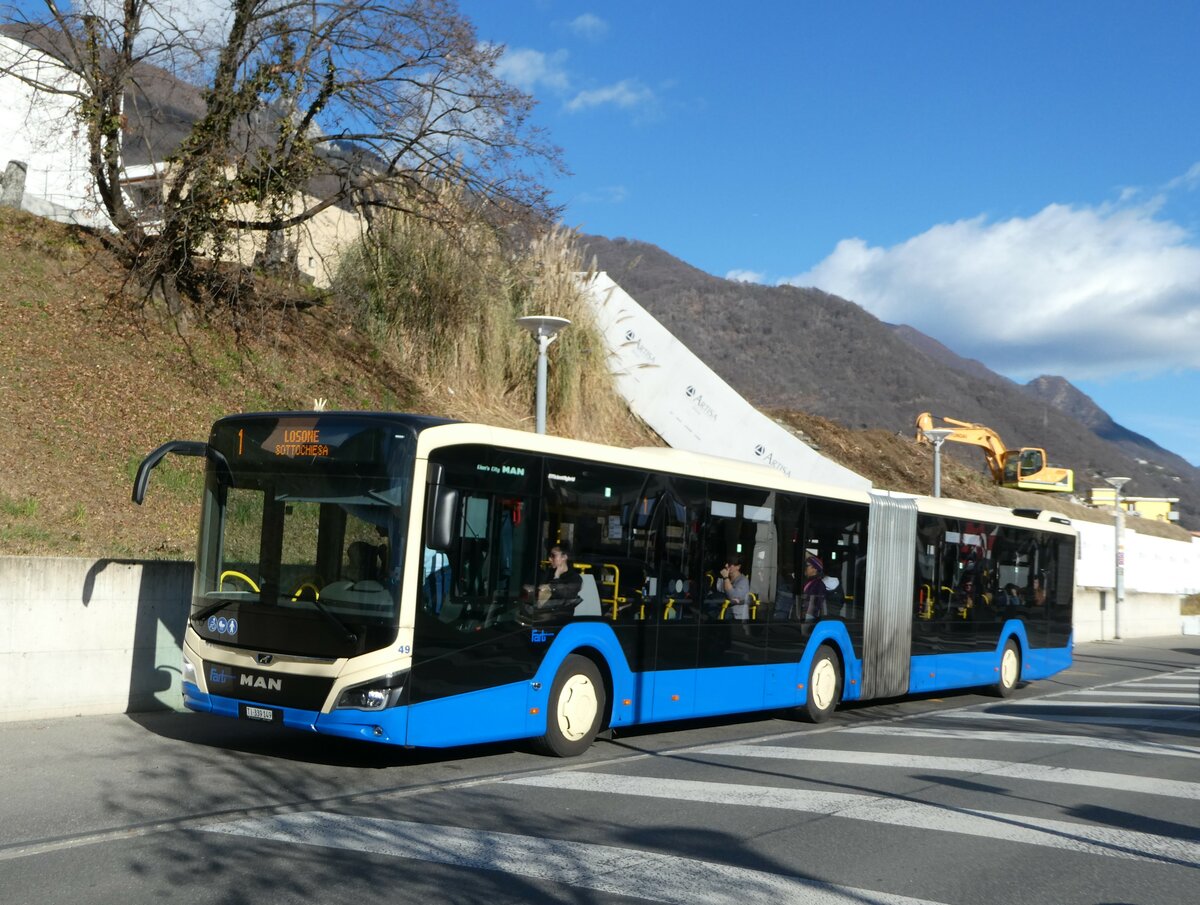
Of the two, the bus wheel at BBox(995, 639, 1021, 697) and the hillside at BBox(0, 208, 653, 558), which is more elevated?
the hillside at BBox(0, 208, 653, 558)

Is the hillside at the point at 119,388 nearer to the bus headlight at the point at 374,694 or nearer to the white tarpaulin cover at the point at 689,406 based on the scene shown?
the white tarpaulin cover at the point at 689,406

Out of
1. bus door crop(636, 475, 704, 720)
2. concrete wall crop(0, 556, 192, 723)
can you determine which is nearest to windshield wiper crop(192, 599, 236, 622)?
Answer: concrete wall crop(0, 556, 192, 723)

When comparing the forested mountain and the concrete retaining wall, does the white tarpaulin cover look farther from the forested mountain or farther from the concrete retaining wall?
the forested mountain

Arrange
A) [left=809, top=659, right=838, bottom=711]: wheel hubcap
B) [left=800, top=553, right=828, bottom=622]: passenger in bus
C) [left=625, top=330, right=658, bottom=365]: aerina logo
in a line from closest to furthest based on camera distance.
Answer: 1. [left=800, top=553, right=828, bottom=622]: passenger in bus
2. [left=809, top=659, right=838, bottom=711]: wheel hubcap
3. [left=625, top=330, right=658, bottom=365]: aerina logo

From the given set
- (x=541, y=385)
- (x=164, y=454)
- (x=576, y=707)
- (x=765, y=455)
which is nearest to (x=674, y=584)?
(x=576, y=707)

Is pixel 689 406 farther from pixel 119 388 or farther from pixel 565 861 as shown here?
pixel 565 861

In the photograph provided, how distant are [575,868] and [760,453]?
26.4 m

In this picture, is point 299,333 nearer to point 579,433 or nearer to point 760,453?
point 579,433

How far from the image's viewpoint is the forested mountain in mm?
134000

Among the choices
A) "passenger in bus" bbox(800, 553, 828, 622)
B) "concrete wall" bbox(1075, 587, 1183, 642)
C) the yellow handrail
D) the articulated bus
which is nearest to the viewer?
the articulated bus

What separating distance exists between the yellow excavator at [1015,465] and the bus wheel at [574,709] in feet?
155

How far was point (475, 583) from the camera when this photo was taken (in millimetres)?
9883

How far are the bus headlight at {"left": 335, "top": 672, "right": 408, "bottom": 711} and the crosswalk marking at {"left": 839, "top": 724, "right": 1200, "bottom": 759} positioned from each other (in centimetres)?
636

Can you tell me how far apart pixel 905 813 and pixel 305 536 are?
479 cm
